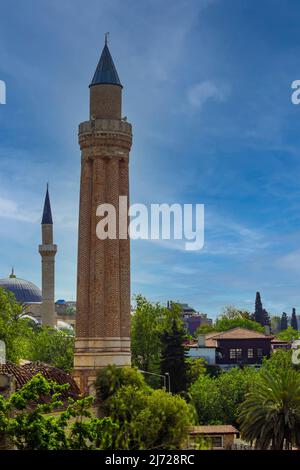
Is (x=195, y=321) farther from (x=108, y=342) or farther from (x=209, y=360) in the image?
(x=108, y=342)

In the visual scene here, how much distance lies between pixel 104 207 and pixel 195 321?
142 m

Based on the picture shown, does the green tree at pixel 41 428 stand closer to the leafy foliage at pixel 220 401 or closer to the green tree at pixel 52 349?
the leafy foliage at pixel 220 401

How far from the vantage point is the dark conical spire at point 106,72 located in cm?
5612

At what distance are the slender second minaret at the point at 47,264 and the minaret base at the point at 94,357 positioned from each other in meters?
51.6

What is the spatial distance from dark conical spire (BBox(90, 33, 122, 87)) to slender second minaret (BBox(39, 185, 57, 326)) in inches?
1996

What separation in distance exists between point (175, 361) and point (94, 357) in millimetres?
11770

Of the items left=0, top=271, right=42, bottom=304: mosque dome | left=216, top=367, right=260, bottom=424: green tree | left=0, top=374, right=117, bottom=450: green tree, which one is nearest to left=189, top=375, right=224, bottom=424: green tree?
left=216, top=367, right=260, bottom=424: green tree

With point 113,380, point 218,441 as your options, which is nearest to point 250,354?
point 218,441

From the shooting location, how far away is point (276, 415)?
37.9 m

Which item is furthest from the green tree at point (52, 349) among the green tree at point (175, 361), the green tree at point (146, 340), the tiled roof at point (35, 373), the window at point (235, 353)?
the tiled roof at point (35, 373)

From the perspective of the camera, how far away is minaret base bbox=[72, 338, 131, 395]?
176 ft

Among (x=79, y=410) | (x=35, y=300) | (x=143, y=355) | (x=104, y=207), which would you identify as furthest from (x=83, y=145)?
(x=35, y=300)

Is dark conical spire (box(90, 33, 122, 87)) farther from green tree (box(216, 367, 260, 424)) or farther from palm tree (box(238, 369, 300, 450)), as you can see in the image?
palm tree (box(238, 369, 300, 450))
